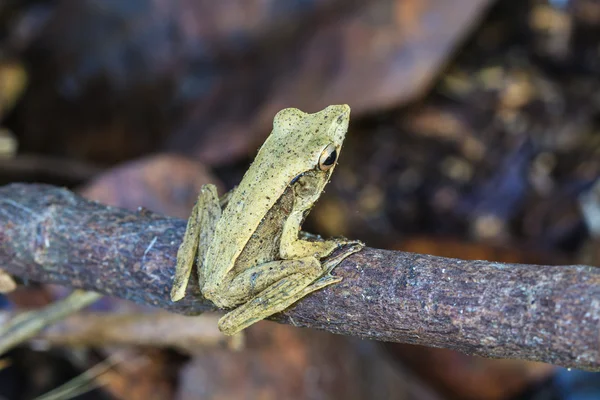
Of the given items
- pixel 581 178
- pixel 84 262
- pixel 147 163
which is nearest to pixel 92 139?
pixel 147 163

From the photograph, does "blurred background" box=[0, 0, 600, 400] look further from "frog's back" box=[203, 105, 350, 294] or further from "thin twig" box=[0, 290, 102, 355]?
"frog's back" box=[203, 105, 350, 294]

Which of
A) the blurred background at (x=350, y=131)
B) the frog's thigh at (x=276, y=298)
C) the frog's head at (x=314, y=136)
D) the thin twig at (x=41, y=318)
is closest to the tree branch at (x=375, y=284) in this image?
the frog's thigh at (x=276, y=298)

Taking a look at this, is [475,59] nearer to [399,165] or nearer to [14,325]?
[399,165]

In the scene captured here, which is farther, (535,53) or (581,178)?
(535,53)

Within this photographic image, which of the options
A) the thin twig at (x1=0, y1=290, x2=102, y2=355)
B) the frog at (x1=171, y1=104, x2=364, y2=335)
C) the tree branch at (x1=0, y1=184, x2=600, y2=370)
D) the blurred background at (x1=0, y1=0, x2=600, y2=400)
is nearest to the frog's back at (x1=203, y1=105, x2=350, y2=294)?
the frog at (x1=171, y1=104, x2=364, y2=335)

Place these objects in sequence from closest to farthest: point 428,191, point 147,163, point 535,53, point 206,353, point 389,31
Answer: point 206,353
point 147,163
point 389,31
point 428,191
point 535,53

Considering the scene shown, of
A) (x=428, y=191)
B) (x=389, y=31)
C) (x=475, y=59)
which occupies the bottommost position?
(x=428, y=191)

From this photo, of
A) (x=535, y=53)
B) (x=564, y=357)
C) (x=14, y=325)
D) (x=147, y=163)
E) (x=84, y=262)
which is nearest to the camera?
(x=564, y=357)

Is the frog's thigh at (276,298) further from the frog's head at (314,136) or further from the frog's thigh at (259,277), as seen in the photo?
the frog's head at (314,136)

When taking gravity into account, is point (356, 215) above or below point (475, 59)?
below
